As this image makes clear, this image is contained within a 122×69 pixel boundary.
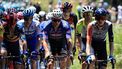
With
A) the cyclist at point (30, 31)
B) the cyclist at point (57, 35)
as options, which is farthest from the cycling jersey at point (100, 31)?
the cyclist at point (30, 31)

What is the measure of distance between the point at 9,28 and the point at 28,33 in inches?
45.5

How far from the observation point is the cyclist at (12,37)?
11305 millimetres

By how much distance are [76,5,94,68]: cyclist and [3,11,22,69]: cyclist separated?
1684 mm

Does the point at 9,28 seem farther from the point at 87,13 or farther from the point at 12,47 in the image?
the point at 87,13

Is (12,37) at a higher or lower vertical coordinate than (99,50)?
higher

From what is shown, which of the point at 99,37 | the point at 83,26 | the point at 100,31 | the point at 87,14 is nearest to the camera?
the point at 100,31

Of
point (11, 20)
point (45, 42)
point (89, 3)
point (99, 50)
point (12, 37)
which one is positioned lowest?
point (99, 50)

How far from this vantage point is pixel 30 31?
12.3 metres

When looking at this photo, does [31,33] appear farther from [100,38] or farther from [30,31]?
[100,38]

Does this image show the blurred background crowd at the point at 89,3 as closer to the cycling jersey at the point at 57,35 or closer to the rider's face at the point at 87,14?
the rider's face at the point at 87,14

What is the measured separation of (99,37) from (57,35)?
3.97 feet

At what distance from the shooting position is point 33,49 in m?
12.6

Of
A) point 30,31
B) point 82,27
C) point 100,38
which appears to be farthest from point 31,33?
point 100,38

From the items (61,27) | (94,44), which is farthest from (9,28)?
(94,44)
